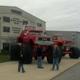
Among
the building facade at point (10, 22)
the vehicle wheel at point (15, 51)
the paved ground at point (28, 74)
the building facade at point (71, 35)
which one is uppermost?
the building facade at point (10, 22)

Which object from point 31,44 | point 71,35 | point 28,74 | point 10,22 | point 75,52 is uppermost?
point 10,22

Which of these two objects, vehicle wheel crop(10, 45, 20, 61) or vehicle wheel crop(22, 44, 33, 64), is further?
vehicle wheel crop(10, 45, 20, 61)

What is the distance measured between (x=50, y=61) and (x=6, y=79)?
8.54 metres

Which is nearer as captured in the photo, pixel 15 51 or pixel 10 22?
pixel 15 51

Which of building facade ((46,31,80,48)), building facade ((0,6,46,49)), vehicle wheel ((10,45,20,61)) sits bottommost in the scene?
vehicle wheel ((10,45,20,61))

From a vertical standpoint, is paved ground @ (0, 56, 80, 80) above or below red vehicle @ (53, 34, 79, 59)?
below

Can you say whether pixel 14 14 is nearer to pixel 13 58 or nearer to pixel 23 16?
pixel 23 16

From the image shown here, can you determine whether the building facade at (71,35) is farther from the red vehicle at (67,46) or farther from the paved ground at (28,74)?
the paved ground at (28,74)

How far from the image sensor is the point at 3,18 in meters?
49.9

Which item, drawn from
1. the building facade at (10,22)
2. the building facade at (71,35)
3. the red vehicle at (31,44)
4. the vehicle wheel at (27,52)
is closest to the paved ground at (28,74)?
the vehicle wheel at (27,52)

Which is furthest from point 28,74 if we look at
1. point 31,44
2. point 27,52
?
point 31,44

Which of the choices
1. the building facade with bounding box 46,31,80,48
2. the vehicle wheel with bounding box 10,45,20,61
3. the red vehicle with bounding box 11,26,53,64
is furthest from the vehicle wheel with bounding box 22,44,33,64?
the building facade with bounding box 46,31,80,48

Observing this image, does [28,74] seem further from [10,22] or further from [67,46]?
[10,22]

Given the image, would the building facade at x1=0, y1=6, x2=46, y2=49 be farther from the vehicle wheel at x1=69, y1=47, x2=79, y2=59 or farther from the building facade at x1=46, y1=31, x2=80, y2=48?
the vehicle wheel at x1=69, y1=47, x2=79, y2=59
